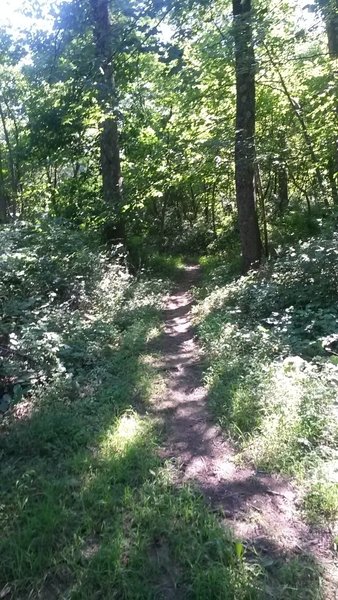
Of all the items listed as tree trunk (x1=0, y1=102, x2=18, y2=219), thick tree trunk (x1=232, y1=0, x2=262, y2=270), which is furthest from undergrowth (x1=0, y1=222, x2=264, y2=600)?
tree trunk (x1=0, y1=102, x2=18, y2=219)

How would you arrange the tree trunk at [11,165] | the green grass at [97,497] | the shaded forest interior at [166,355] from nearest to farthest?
the green grass at [97,497]
the shaded forest interior at [166,355]
the tree trunk at [11,165]

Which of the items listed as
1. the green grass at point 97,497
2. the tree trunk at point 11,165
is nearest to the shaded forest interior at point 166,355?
the green grass at point 97,497

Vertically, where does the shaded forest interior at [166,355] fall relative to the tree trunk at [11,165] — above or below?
below

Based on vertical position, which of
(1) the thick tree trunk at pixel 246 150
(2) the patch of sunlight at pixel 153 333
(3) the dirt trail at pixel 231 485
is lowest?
(3) the dirt trail at pixel 231 485

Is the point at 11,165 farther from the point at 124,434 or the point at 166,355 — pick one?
the point at 124,434

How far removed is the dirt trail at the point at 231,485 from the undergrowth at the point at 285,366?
14 cm

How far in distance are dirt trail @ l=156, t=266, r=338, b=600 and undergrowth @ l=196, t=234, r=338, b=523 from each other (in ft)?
0.46

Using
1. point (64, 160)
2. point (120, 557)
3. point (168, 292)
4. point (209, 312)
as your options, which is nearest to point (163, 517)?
point (120, 557)

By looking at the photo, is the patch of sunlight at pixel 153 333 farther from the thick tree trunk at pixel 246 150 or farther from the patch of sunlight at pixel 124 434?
the thick tree trunk at pixel 246 150

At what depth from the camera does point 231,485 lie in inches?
138

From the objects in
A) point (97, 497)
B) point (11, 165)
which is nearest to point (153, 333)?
point (97, 497)

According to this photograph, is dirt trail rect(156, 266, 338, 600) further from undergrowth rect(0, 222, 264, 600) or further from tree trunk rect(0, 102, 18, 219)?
Result: tree trunk rect(0, 102, 18, 219)

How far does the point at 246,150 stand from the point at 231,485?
8.23 m

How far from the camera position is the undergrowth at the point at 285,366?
3566 mm
